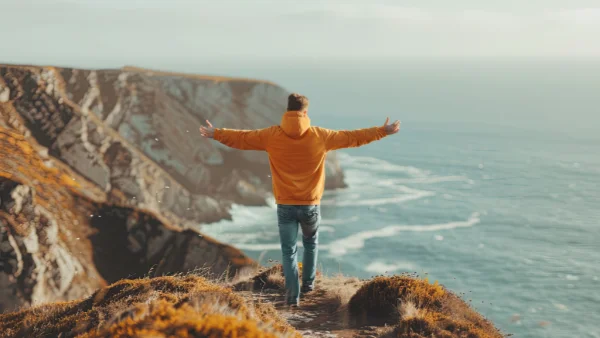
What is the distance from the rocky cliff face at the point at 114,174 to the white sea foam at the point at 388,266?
2141cm

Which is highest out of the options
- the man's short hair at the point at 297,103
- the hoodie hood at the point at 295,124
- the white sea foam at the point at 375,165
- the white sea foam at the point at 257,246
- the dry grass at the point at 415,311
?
the white sea foam at the point at 375,165

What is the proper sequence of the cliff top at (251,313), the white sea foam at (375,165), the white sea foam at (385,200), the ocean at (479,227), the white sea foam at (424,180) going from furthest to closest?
the white sea foam at (375,165)
the white sea foam at (424,180)
the white sea foam at (385,200)
the ocean at (479,227)
the cliff top at (251,313)

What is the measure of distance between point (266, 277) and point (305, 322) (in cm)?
263

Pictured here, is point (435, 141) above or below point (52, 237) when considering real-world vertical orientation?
above

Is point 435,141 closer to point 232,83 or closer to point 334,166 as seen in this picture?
point 334,166

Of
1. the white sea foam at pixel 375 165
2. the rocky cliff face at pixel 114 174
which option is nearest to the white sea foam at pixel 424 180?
the white sea foam at pixel 375 165

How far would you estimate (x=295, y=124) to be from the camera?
7.91 meters

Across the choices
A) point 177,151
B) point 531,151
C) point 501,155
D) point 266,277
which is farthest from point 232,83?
point 266,277

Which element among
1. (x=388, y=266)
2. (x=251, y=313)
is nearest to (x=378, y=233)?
(x=388, y=266)

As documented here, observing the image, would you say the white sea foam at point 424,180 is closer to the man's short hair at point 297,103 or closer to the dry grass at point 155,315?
the man's short hair at point 297,103

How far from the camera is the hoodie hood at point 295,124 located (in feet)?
25.9

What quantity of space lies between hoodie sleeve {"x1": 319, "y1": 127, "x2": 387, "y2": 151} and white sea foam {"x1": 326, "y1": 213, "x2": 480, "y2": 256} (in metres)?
58.3

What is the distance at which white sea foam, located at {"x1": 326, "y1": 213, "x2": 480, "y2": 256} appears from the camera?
225ft

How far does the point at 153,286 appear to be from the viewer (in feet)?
25.3
